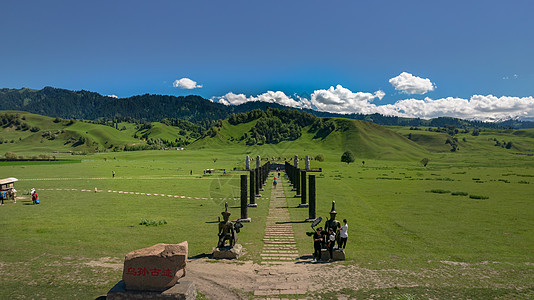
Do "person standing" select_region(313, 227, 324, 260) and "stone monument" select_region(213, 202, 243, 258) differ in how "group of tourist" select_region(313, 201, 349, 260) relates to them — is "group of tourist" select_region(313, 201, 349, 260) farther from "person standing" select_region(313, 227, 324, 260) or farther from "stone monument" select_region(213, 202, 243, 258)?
"stone monument" select_region(213, 202, 243, 258)

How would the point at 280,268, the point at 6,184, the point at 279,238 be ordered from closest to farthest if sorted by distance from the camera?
1. the point at 280,268
2. the point at 279,238
3. the point at 6,184

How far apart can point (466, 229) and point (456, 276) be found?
1260cm

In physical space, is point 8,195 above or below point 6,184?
below

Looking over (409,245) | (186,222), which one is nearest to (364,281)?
(409,245)

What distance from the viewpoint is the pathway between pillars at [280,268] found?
13.8 m

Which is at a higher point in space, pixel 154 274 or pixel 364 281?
pixel 154 274

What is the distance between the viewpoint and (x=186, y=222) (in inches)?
1107

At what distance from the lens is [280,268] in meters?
16.5

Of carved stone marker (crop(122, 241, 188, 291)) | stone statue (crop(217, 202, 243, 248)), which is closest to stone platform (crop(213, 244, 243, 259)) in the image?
stone statue (crop(217, 202, 243, 248))

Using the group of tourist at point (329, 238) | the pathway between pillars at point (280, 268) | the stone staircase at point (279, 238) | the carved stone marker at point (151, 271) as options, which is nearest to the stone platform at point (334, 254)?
the group of tourist at point (329, 238)

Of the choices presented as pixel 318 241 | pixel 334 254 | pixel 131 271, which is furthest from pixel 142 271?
pixel 334 254

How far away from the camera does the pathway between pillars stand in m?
13.8

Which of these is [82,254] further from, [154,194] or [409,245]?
[154,194]

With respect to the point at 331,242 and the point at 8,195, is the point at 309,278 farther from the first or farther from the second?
the point at 8,195
